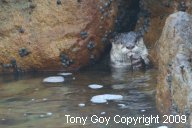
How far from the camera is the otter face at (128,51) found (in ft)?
25.8

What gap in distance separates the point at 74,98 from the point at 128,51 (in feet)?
5.61

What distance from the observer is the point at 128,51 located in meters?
7.89

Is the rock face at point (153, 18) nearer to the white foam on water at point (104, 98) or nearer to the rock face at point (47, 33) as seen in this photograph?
the rock face at point (47, 33)

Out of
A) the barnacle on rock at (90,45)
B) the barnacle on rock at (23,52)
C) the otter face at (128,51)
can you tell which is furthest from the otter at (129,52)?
the barnacle on rock at (23,52)

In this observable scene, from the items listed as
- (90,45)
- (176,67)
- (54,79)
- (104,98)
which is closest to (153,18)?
(90,45)

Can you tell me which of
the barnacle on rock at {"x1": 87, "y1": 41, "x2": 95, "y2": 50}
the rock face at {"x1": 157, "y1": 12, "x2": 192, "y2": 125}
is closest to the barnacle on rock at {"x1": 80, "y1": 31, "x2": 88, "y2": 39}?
the barnacle on rock at {"x1": 87, "y1": 41, "x2": 95, "y2": 50}

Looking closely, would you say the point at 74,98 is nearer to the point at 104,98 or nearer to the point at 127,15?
the point at 104,98

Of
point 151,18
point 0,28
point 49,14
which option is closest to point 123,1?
point 151,18

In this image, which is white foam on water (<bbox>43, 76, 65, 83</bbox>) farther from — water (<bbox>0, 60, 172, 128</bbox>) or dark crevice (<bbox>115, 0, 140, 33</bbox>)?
dark crevice (<bbox>115, 0, 140, 33</bbox>)

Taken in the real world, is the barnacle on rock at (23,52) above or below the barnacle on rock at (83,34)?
→ below

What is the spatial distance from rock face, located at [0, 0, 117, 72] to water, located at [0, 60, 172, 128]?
0.26m

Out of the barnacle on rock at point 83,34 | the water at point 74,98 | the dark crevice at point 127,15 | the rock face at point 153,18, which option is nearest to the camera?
the water at point 74,98

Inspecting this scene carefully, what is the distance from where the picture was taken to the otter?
7.86 metres

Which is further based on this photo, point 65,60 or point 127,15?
point 127,15
